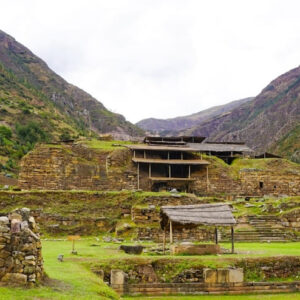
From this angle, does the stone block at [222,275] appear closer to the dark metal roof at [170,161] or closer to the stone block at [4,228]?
the stone block at [4,228]

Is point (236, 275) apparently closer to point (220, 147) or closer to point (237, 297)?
point (237, 297)

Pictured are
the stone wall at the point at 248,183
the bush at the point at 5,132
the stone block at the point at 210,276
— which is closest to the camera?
the stone block at the point at 210,276

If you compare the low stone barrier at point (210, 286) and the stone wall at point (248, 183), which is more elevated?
the stone wall at point (248, 183)

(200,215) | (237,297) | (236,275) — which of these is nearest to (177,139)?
(200,215)

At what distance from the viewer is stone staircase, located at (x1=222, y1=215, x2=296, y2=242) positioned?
20.9m

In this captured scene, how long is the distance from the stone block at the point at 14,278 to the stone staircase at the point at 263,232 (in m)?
14.5

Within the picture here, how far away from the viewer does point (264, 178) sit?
1433 inches

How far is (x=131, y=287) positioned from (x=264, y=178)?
88.3 ft

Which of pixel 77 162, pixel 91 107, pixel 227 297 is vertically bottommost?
pixel 227 297

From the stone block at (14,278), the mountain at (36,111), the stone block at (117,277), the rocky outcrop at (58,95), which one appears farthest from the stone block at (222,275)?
the rocky outcrop at (58,95)

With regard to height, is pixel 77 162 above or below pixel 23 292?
above

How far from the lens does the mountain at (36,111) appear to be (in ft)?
226

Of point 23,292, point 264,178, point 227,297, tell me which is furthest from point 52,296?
point 264,178

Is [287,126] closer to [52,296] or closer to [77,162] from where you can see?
[77,162]
